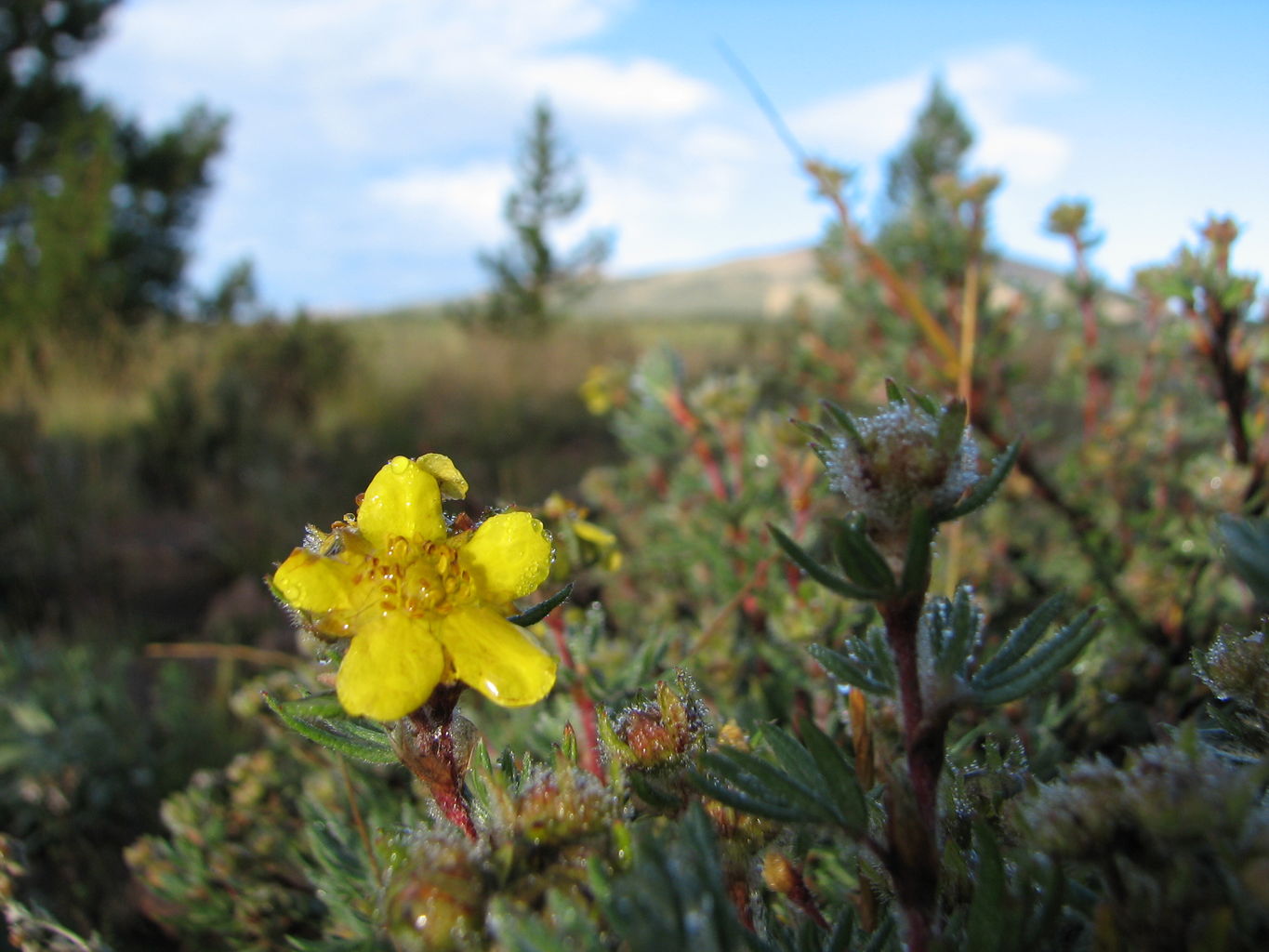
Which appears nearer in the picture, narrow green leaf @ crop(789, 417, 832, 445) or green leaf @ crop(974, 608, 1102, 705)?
green leaf @ crop(974, 608, 1102, 705)

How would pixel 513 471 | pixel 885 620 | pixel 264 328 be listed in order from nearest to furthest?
pixel 885 620
pixel 513 471
pixel 264 328

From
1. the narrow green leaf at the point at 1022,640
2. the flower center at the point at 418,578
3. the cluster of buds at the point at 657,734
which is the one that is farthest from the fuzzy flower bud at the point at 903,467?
the flower center at the point at 418,578

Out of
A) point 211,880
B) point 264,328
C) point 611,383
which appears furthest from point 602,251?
point 211,880

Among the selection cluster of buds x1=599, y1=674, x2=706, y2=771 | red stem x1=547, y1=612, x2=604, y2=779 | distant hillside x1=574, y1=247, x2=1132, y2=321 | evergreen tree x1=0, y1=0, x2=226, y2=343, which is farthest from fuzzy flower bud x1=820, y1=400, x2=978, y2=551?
distant hillside x1=574, y1=247, x2=1132, y2=321

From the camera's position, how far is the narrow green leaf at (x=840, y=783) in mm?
583

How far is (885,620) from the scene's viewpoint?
0.60 meters

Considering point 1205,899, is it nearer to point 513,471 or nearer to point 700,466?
point 700,466

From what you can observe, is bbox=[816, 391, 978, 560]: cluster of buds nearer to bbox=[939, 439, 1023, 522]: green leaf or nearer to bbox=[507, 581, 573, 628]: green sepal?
bbox=[939, 439, 1023, 522]: green leaf

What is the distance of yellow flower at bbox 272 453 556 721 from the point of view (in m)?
0.65

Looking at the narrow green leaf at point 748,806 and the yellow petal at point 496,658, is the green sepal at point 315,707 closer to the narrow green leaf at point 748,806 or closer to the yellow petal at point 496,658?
the yellow petal at point 496,658

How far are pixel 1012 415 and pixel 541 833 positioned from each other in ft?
8.09

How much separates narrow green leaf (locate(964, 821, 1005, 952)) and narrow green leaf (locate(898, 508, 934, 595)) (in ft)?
0.49

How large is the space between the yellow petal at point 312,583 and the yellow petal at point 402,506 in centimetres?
5

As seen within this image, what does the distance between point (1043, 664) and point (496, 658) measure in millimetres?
396
